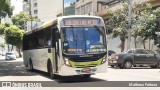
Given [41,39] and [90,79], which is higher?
→ [41,39]

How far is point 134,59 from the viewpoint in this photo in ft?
102

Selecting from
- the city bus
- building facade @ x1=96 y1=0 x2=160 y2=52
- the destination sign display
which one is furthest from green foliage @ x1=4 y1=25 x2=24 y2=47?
the destination sign display

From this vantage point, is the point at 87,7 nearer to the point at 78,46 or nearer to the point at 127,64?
the point at 127,64

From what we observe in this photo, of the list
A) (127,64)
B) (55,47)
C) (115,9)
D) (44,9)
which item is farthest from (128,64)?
(44,9)

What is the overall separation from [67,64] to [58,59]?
2.61ft

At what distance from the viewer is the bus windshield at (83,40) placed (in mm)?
18266

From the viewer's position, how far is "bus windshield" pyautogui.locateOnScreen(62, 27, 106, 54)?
59.9ft

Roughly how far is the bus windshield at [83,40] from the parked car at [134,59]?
12.3m

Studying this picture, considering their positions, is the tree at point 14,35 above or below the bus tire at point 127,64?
above

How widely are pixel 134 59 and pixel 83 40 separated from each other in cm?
1344

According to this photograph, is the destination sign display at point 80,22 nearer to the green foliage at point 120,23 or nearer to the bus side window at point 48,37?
the bus side window at point 48,37

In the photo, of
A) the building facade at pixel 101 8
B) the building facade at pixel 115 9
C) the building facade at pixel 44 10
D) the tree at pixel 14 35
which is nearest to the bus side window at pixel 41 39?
the building facade at pixel 115 9

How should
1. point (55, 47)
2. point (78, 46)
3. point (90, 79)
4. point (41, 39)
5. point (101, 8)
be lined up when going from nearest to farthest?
point (78, 46) → point (55, 47) → point (90, 79) → point (41, 39) → point (101, 8)

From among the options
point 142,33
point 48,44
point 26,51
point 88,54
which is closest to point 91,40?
point 88,54
